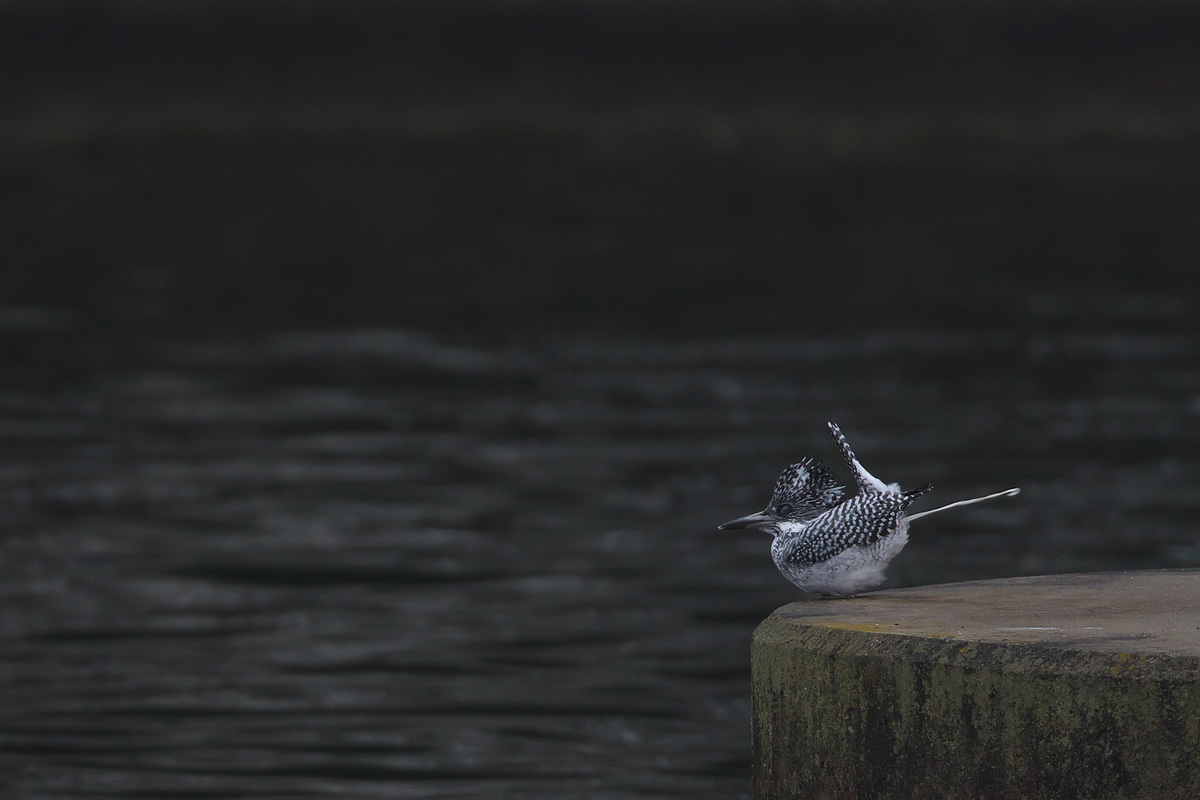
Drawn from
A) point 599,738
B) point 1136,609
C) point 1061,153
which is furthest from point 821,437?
point 1061,153

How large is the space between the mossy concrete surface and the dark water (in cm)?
301

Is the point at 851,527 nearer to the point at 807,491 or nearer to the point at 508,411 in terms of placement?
the point at 807,491

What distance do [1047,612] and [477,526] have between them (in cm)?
859

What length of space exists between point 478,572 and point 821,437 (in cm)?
514

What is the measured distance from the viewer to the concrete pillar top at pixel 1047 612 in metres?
5.32

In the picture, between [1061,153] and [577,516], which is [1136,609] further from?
[1061,153]

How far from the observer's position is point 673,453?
648 inches

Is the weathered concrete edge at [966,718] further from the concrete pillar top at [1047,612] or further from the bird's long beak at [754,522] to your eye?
the bird's long beak at [754,522]

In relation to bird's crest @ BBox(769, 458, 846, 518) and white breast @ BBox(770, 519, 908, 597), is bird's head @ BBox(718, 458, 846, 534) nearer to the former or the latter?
bird's crest @ BBox(769, 458, 846, 518)

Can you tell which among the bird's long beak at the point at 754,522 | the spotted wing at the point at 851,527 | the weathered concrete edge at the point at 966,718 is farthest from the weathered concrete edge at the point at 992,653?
the bird's long beak at the point at 754,522

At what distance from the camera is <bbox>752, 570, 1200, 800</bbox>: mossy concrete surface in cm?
502

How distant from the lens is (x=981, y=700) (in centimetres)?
521

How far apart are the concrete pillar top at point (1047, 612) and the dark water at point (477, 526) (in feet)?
8.76

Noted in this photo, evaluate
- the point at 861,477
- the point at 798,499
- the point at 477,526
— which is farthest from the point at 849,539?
the point at 477,526
